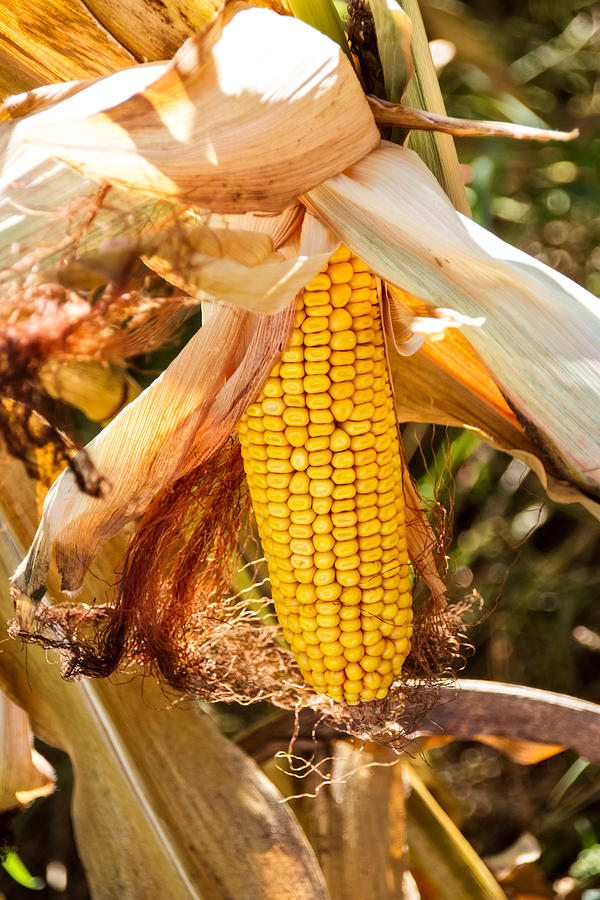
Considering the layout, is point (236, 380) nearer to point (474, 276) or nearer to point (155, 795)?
point (474, 276)

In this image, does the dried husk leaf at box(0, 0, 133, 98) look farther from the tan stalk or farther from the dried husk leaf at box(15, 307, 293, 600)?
the tan stalk

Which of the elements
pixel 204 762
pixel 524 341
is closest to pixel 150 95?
pixel 524 341

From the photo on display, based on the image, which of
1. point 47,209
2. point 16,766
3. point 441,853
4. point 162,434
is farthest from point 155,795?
point 47,209

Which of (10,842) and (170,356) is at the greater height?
(170,356)

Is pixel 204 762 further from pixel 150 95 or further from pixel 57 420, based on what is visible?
pixel 150 95

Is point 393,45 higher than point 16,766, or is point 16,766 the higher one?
point 393,45
